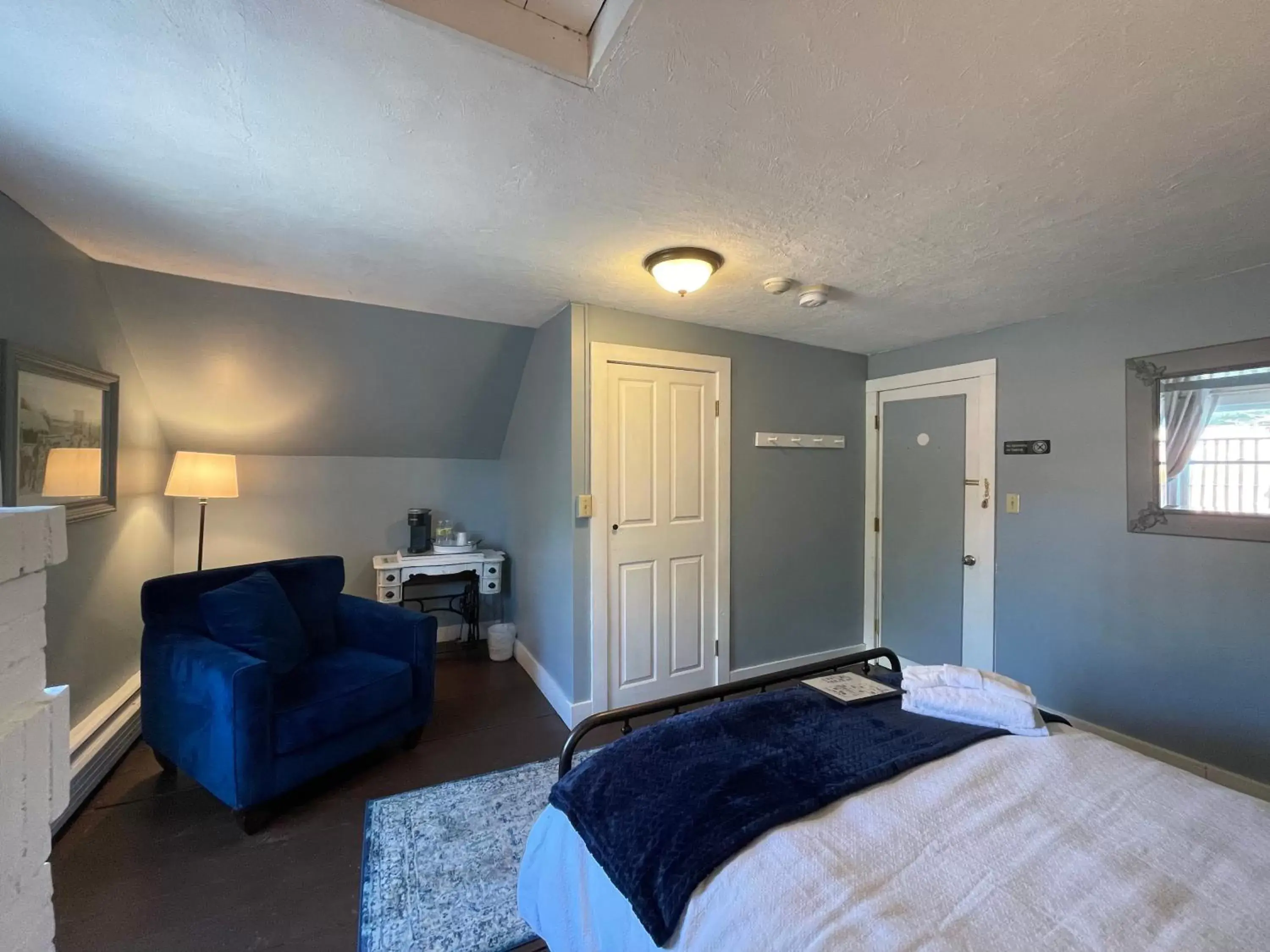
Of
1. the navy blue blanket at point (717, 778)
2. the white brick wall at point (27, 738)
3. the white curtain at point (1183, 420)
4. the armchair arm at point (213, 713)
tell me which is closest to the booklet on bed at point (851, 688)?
the navy blue blanket at point (717, 778)

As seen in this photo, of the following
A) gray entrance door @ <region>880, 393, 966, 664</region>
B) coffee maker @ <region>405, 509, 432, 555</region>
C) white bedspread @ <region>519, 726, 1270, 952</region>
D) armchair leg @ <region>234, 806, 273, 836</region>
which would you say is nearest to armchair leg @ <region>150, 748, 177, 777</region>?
armchair leg @ <region>234, 806, 273, 836</region>

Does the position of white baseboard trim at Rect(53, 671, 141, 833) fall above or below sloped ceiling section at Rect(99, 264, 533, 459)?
below

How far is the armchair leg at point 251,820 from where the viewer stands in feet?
6.48

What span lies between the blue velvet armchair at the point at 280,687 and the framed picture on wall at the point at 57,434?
52 centimetres

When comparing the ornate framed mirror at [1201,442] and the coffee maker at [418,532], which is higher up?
the ornate framed mirror at [1201,442]

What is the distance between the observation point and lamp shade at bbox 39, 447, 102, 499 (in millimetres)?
2035

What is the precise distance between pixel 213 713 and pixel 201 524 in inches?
60.1

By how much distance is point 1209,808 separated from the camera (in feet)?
3.83

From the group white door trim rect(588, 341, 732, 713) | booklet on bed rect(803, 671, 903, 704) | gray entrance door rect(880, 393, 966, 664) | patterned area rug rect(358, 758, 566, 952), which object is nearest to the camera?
patterned area rug rect(358, 758, 566, 952)

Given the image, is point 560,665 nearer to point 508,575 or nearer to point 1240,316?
point 508,575

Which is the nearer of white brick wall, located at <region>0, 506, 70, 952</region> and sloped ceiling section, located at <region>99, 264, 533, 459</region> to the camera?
white brick wall, located at <region>0, 506, 70, 952</region>

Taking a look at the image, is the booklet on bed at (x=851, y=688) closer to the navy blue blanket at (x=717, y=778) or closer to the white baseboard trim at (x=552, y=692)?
the navy blue blanket at (x=717, y=778)

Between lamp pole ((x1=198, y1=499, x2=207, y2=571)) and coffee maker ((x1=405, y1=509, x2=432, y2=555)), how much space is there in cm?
116

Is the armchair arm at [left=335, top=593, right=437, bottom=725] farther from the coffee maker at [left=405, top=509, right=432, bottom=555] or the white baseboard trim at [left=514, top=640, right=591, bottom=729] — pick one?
the coffee maker at [left=405, top=509, right=432, bottom=555]
